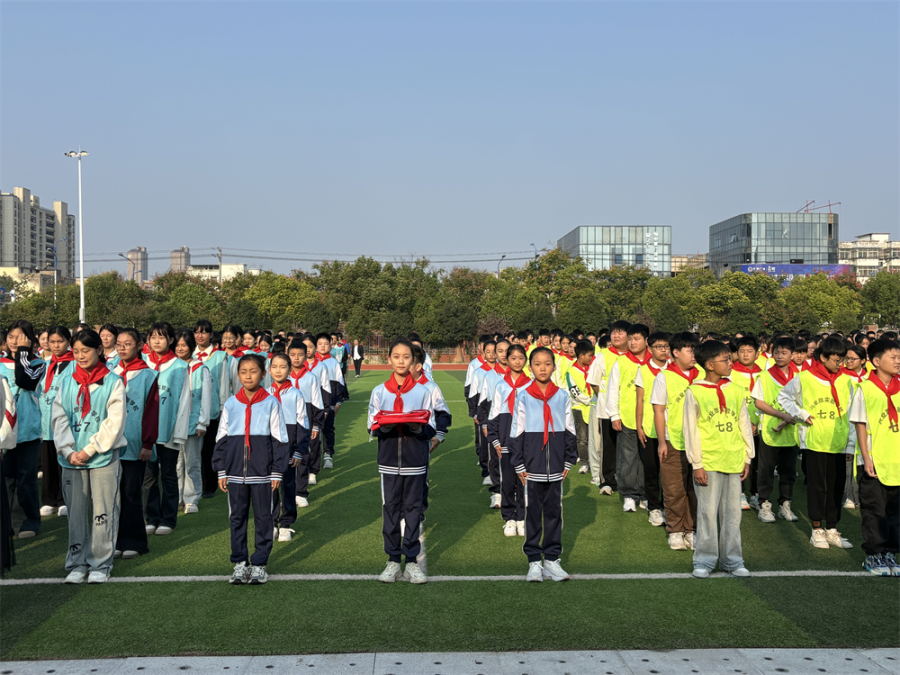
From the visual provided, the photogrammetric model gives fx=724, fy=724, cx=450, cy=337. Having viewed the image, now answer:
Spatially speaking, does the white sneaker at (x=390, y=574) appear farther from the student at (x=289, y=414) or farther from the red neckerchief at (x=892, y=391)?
the red neckerchief at (x=892, y=391)

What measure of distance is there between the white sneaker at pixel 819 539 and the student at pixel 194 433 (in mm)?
6567

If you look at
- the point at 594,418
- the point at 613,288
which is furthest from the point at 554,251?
the point at 594,418

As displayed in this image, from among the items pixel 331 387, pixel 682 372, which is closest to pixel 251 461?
pixel 682 372

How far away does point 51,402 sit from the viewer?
6.91m

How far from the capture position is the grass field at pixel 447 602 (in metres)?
4.68

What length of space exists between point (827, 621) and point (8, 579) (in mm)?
6306

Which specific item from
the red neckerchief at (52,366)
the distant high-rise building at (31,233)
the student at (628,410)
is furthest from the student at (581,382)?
the distant high-rise building at (31,233)

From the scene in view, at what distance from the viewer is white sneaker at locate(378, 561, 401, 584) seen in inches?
231

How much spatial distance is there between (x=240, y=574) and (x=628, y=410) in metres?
4.60

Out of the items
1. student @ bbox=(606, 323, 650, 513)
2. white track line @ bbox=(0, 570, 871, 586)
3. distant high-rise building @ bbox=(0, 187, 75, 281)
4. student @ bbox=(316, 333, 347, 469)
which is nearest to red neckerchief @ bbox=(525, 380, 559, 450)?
white track line @ bbox=(0, 570, 871, 586)

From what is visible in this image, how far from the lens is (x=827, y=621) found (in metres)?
5.04

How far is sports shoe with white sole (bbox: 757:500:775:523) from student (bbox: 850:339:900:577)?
1.60 m

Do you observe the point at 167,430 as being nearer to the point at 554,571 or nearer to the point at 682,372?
the point at 554,571

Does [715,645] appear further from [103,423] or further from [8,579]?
[8,579]
